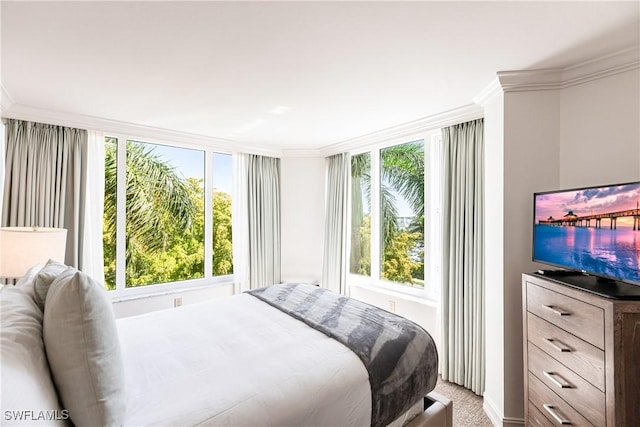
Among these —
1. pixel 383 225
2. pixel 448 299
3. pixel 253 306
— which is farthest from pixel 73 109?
pixel 448 299

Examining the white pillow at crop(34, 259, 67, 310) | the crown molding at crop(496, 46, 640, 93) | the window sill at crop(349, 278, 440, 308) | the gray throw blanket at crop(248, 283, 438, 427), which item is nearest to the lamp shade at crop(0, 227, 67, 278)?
the white pillow at crop(34, 259, 67, 310)

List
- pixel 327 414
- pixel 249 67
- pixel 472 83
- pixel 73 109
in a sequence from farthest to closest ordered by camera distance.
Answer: pixel 73 109 < pixel 472 83 < pixel 249 67 < pixel 327 414

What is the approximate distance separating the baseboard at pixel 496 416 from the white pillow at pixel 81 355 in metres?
2.30

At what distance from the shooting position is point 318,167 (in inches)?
173

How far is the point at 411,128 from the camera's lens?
3.14 metres

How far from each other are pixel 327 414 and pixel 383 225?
8.54 ft

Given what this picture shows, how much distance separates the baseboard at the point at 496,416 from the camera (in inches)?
81.6

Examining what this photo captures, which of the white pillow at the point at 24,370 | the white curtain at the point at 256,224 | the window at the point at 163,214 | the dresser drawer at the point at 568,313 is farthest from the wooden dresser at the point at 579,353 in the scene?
the window at the point at 163,214

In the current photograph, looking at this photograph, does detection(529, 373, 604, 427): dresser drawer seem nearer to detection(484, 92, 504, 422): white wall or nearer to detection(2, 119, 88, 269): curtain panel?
detection(484, 92, 504, 422): white wall

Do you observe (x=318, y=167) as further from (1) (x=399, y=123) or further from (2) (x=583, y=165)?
(2) (x=583, y=165)

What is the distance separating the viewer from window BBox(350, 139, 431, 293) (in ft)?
10.9

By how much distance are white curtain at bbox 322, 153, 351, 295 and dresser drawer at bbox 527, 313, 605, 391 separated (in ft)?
7.83

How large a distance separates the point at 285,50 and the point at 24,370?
176 centimetres

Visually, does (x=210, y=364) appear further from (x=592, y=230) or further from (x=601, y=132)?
(x=601, y=132)
